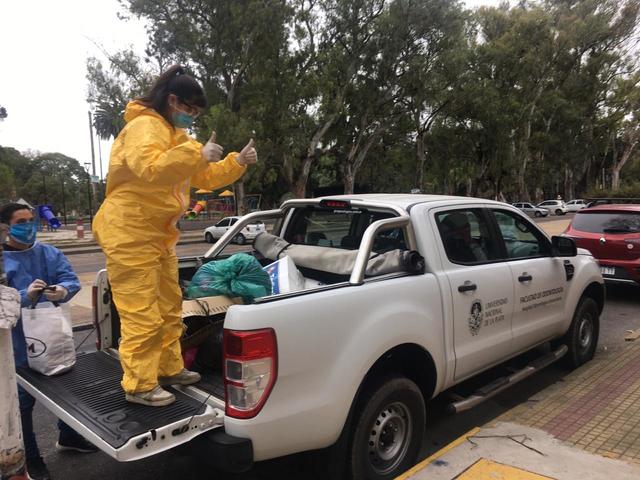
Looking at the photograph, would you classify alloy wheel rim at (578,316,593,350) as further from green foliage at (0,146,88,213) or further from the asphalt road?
green foliage at (0,146,88,213)

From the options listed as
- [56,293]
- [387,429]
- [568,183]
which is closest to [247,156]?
[56,293]

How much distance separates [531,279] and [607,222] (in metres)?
5.03

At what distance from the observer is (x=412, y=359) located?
3119mm

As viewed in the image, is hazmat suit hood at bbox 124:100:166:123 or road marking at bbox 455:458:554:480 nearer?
road marking at bbox 455:458:554:480

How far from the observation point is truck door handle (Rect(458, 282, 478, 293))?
10.8 ft

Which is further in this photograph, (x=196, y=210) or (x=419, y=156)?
(x=419, y=156)

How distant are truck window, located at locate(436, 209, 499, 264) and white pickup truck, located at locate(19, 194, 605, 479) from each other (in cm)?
1

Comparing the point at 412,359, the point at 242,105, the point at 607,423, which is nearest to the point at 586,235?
the point at 607,423

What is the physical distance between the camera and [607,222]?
8062 mm

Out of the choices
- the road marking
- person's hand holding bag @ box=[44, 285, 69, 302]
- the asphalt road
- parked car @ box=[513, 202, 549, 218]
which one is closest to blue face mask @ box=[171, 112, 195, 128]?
person's hand holding bag @ box=[44, 285, 69, 302]

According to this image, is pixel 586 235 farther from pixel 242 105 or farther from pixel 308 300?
pixel 242 105

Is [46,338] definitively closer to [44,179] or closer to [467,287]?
[467,287]

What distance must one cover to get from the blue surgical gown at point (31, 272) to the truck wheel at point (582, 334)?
13.7 feet

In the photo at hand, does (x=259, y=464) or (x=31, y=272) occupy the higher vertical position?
(x=31, y=272)
